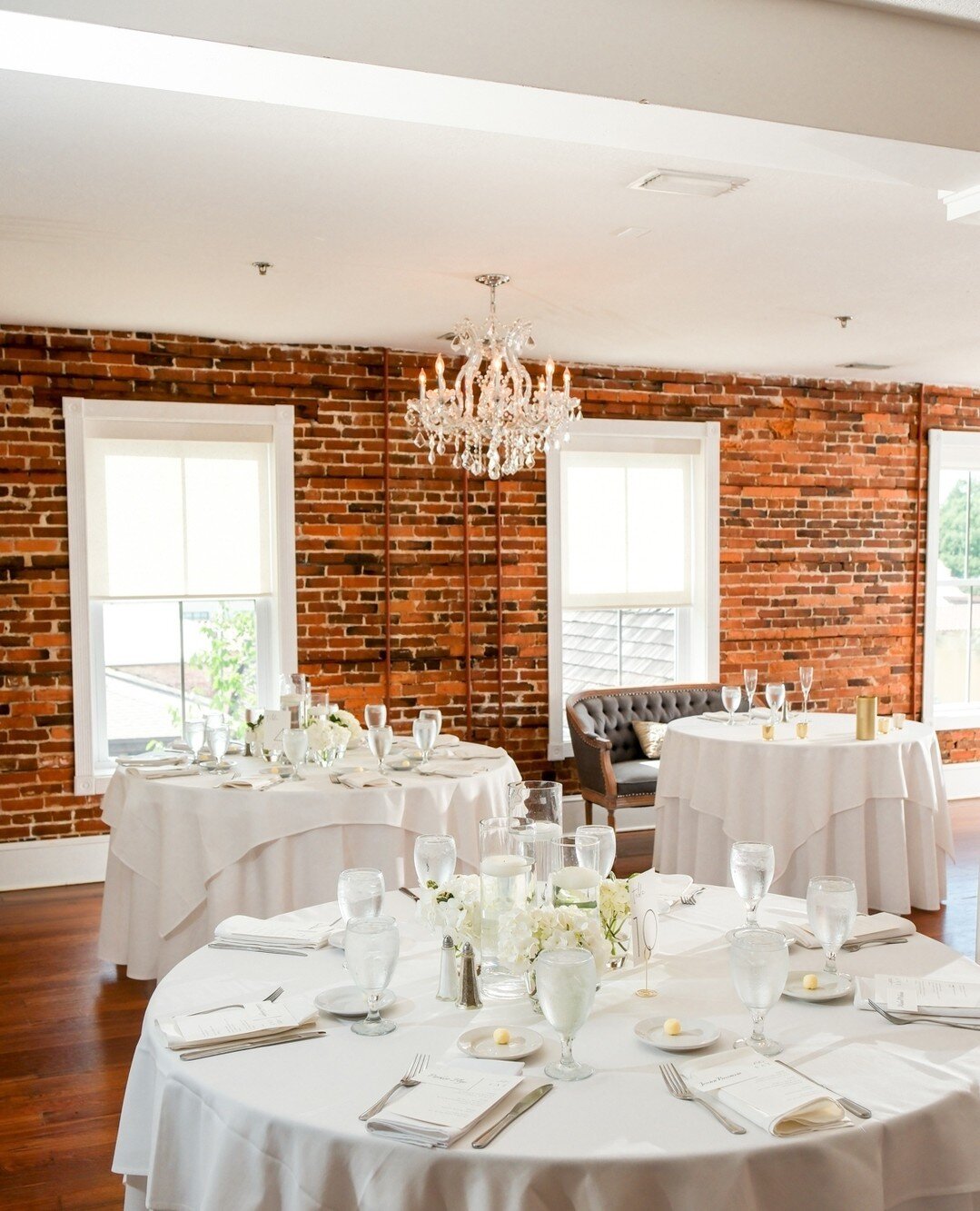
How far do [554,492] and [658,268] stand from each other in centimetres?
243

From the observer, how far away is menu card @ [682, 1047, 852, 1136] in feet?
5.08

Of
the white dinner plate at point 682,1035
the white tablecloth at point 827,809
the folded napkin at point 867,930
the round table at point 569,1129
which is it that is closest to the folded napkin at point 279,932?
the round table at point 569,1129

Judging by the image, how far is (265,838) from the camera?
409 cm

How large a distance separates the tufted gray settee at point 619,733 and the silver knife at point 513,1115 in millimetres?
4725

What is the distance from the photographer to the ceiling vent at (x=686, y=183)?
3668 millimetres

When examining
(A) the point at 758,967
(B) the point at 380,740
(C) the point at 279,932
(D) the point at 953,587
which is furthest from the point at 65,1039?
(D) the point at 953,587

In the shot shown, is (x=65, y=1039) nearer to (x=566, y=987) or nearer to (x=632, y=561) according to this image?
(x=566, y=987)

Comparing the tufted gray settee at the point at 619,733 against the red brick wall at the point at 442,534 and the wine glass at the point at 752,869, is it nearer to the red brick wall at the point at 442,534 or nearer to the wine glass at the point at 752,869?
the red brick wall at the point at 442,534

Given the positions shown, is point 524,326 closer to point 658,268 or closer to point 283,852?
point 658,268

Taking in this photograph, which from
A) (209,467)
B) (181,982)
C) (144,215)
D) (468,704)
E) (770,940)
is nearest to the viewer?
(770,940)

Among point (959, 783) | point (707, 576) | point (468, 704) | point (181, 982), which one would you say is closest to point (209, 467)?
point (468, 704)

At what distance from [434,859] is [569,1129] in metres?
0.73

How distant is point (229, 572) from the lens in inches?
257

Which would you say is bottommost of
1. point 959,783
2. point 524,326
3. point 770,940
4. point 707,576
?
point 959,783
